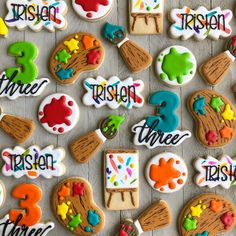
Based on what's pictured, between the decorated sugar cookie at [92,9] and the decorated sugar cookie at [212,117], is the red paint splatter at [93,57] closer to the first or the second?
the decorated sugar cookie at [92,9]

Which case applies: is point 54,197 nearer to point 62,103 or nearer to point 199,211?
point 62,103

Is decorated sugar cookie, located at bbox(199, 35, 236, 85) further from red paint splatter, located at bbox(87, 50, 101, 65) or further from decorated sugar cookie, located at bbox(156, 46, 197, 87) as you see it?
red paint splatter, located at bbox(87, 50, 101, 65)

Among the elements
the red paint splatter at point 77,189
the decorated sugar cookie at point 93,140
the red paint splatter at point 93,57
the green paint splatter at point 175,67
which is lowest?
the red paint splatter at point 77,189

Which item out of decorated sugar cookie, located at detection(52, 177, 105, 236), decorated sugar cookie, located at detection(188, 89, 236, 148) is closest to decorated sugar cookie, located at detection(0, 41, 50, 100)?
decorated sugar cookie, located at detection(52, 177, 105, 236)

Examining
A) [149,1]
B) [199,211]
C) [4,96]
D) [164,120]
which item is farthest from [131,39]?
[199,211]

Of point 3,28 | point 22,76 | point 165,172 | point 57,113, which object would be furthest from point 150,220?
point 3,28

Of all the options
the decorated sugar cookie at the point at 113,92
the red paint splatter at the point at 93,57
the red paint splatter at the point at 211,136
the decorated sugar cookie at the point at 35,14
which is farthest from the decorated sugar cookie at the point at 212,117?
the decorated sugar cookie at the point at 35,14

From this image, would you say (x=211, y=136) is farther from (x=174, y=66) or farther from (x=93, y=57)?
(x=93, y=57)
